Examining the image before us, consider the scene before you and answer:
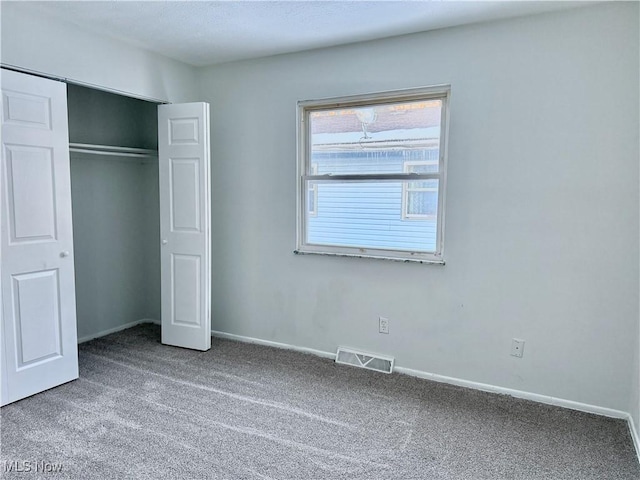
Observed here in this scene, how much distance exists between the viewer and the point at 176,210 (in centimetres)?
347

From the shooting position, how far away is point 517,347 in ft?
8.91

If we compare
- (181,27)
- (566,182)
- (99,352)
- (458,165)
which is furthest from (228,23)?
(99,352)

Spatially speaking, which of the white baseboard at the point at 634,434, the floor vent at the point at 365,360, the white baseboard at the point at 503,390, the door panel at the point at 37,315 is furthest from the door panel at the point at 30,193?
the white baseboard at the point at 634,434

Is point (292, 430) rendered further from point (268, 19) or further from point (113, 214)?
point (113, 214)

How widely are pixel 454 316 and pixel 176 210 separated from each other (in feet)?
7.72

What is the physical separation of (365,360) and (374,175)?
141 centimetres

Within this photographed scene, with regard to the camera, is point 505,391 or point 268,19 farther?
point 505,391

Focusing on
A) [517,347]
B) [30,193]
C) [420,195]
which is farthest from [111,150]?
[517,347]

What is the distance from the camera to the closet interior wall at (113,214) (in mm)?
3641
